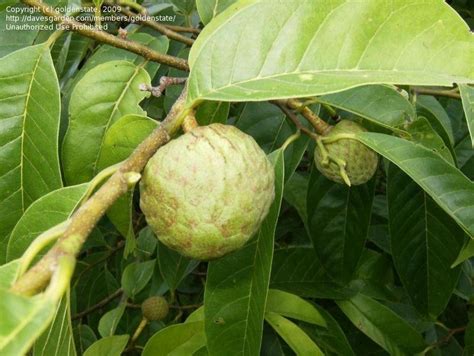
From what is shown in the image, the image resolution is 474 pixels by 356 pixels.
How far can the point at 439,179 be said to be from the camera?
4.53 ft

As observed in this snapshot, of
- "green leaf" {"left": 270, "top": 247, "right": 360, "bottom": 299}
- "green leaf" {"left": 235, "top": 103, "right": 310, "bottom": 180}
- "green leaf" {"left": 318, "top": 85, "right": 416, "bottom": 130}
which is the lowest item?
"green leaf" {"left": 270, "top": 247, "right": 360, "bottom": 299}

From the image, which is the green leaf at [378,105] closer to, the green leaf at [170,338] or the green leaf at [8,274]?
the green leaf at [170,338]

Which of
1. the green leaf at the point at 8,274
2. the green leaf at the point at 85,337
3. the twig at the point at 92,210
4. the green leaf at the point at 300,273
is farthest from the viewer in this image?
the green leaf at the point at 85,337

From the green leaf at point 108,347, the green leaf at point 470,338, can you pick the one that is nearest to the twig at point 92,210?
the green leaf at point 108,347

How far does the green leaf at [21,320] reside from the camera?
26.6 inches

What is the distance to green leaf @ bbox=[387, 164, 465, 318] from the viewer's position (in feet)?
6.22

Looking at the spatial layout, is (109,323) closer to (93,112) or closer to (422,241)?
(93,112)

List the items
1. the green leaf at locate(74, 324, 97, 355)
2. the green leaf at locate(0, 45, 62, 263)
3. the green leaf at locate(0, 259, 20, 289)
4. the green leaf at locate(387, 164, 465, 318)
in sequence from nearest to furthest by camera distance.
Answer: the green leaf at locate(0, 259, 20, 289) → the green leaf at locate(0, 45, 62, 263) → the green leaf at locate(387, 164, 465, 318) → the green leaf at locate(74, 324, 97, 355)

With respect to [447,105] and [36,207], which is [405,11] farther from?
[447,105]

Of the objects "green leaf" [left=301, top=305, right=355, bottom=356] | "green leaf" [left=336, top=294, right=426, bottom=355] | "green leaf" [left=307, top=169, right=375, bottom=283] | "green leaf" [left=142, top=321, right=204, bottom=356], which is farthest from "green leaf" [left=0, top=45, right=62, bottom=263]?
"green leaf" [left=336, top=294, right=426, bottom=355]

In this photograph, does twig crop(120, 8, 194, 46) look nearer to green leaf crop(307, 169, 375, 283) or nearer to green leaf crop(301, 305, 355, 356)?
green leaf crop(307, 169, 375, 283)

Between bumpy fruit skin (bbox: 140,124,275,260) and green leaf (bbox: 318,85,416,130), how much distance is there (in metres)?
0.52

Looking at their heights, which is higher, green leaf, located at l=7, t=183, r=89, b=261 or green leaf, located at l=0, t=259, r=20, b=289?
green leaf, located at l=0, t=259, r=20, b=289

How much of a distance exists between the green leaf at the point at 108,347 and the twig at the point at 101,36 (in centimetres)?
91
